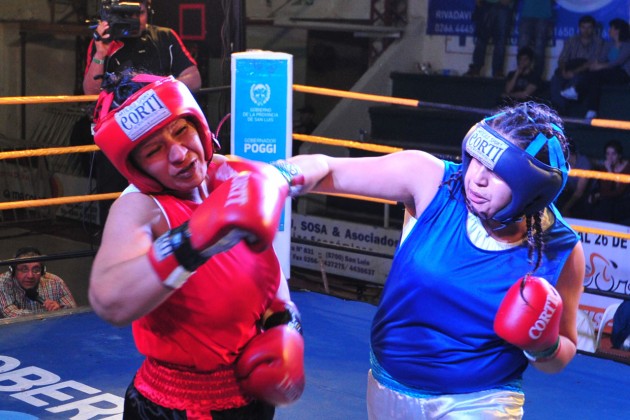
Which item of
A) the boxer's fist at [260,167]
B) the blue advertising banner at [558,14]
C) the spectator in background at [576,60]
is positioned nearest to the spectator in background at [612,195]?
the spectator in background at [576,60]

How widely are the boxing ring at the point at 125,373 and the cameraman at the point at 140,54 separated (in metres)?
0.40

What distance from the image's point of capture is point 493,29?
8773mm

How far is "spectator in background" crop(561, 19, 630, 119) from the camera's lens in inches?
304

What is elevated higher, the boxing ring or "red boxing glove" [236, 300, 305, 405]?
"red boxing glove" [236, 300, 305, 405]

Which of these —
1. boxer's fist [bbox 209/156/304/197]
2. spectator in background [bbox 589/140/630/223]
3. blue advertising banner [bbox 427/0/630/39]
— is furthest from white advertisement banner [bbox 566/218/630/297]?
boxer's fist [bbox 209/156/304/197]

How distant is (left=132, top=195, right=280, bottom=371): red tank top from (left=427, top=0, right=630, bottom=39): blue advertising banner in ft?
23.7

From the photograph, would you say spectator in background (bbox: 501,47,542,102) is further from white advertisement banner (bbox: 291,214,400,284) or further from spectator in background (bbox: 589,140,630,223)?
white advertisement banner (bbox: 291,214,400,284)

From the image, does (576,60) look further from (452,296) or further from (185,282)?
(185,282)

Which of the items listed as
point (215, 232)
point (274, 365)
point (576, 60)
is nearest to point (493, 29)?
point (576, 60)

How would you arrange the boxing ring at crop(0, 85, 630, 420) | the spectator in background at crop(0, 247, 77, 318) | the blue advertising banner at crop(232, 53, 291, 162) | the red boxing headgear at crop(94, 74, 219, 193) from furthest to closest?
the spectator in background at crop(0, 247, 77, 318) → the blue advertising banner at crop(232, 53, 291, 162) → the boxing ring at crop(0, 85, 630, 420) → the red boxing headgear at crop(94, 74, 219, 193)

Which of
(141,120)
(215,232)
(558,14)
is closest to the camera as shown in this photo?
(215,232)

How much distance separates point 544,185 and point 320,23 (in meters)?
8.84

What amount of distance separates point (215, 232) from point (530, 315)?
0.66 m

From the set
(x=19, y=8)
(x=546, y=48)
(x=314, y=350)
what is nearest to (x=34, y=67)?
(x=19, y=8)
